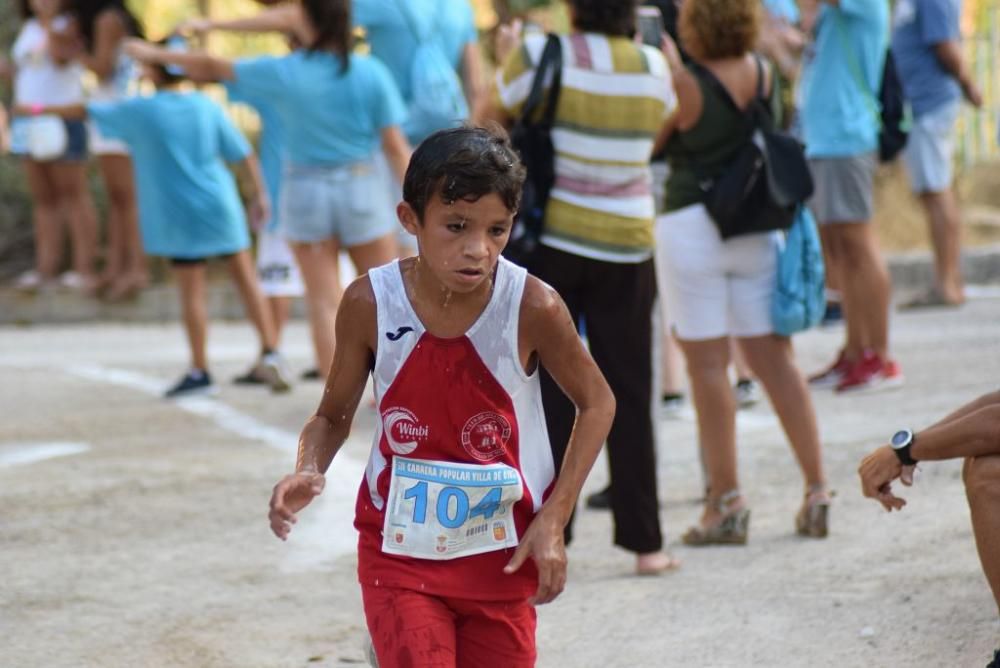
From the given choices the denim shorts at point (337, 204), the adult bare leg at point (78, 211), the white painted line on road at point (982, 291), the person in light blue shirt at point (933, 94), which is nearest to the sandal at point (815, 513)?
the denim shorts at point (337, 204)

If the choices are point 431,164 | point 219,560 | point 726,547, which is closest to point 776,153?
point 726,547

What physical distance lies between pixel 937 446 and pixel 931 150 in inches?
263

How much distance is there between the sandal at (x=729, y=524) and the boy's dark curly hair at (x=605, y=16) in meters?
1.56

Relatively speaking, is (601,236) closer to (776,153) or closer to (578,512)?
(776,153)

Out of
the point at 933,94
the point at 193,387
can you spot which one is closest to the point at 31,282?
the point at 193,387

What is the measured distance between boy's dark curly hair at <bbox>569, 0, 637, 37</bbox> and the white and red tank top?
2078mm

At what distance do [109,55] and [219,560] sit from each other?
5868 mm

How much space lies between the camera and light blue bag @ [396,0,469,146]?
8.38 m

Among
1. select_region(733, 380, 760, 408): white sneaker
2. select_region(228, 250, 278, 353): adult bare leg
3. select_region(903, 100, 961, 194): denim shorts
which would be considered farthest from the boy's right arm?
select_region(903, 100, 961, 194): denim shorts

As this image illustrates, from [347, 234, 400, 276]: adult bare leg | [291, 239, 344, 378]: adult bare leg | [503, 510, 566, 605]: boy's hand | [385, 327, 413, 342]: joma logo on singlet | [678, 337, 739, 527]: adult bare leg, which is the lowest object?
[291, 239, 344, 378]: adult bare leg

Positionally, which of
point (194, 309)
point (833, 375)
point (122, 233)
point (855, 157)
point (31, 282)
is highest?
point (855, 157)

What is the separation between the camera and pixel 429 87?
838cm

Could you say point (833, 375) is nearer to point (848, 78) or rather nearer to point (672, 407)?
point (672, 407)

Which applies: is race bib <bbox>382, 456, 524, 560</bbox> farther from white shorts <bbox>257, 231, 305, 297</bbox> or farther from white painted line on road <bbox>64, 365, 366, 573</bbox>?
white shorts <bbox>257, 231, 305, 297</bbox>
